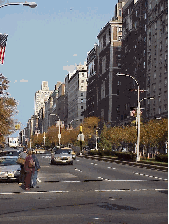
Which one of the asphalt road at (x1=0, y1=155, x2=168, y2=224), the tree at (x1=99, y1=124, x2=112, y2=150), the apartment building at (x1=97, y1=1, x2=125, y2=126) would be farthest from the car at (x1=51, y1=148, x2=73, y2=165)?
the apartment building at (x1=97, y1=1, x2=125, y2=126)

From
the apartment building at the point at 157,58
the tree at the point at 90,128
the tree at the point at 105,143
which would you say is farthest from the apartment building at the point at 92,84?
→ the tree at the point at 105,143

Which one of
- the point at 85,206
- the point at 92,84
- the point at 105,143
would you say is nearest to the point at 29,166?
the point at 85,206

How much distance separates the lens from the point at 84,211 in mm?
13359

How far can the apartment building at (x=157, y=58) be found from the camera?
9656 cm

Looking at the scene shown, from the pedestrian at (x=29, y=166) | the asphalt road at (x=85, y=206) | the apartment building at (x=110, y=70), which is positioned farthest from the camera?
the apartment building at (x=110, y=70)

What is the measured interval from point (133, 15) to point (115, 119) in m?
32.9

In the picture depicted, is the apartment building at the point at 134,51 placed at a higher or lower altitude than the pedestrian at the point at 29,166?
higher

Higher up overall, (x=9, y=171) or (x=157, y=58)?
(x=157, y=58)

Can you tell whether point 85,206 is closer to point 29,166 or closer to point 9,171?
point 29,166

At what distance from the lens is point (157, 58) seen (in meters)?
101

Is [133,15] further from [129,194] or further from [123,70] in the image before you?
[129,194]

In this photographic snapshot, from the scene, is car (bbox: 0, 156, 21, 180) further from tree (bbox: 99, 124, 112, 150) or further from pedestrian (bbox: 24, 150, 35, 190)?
tree (bbox: 99, 124, 112, 150)

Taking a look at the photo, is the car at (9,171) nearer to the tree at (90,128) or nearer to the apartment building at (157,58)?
the apartment building at (157,58)

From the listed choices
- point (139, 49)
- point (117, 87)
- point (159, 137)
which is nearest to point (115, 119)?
point (117, 87)
